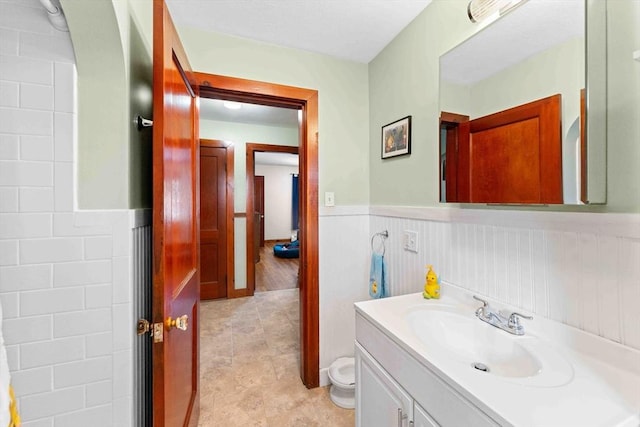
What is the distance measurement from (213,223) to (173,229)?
2.59m

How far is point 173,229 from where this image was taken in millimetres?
1029

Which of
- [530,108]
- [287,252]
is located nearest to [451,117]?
[530,108]

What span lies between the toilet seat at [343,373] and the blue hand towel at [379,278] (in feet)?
1.72

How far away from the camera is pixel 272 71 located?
69.4 inches

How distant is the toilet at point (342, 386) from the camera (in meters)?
1.66

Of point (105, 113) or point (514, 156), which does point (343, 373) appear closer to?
point (514, 156)

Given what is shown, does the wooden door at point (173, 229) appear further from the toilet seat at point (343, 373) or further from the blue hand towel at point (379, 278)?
the blue hand towel at point (379, 278)

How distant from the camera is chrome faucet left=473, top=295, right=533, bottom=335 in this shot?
95cm

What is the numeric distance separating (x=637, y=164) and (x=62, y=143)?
1.73 meters

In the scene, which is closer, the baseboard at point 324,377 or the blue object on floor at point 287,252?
the baseboard at point 324,377

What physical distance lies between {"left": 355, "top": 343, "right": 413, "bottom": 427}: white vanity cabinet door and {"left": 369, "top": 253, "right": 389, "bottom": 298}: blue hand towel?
23.2 inches

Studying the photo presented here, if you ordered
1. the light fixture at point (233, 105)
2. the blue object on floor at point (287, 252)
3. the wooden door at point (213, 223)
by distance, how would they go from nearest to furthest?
the light fixture at point (233, 105) → the wooden door at point (213, 223) → the blue object on floor at point (287, 252)

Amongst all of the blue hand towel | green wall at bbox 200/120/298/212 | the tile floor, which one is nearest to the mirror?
the blue hand towel

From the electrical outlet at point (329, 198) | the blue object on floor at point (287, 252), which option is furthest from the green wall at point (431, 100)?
the blue object on floor at point (287, 252)
